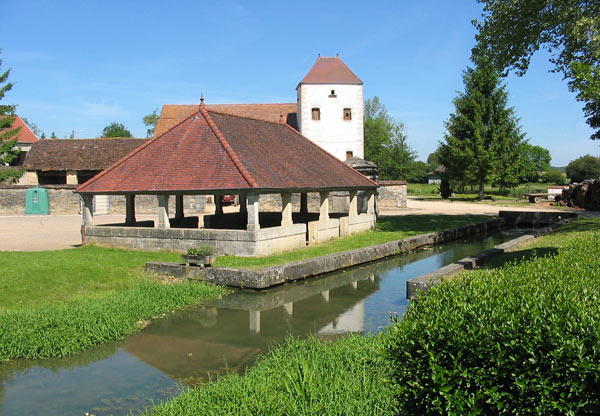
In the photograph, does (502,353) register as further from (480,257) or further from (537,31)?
(537,31)

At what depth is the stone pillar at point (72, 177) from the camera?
121 ft

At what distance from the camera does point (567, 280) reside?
4926 mm

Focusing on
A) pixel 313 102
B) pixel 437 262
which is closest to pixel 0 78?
pixel 313 102

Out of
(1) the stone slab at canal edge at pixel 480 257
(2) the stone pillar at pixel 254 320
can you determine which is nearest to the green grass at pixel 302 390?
(1) the stone slab at canal edge at pixel 480 257

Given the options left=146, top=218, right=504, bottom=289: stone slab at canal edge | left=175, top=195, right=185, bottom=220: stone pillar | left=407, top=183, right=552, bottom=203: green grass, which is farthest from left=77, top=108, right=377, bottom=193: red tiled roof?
left=407, top=183, right=552, bottom=203: green grass

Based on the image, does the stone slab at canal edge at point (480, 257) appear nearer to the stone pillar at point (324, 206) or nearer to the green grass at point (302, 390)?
the green grass at point (302, 390)

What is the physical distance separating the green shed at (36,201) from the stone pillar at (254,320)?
28957 millimetres

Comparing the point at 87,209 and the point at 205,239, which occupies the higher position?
the point at 87,209

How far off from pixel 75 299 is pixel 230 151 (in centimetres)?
709

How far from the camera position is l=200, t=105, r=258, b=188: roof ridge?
45.6 feet

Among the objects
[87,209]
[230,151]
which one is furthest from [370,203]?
[87,209]

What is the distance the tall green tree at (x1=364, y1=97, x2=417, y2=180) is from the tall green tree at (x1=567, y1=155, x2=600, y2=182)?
28293mm

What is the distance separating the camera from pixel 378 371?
225 inches

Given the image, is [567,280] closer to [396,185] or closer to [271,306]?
[271,306]
